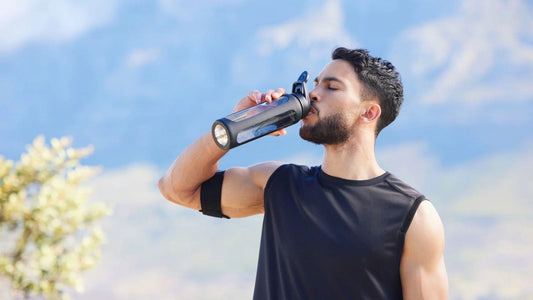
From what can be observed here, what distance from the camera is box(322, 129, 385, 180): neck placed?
2.41 m

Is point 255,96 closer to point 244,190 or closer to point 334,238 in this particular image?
point 244,190

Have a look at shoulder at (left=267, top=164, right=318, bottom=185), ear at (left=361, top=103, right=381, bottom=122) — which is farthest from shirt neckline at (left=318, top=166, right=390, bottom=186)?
ear at (left=361, top=103, right=381, bottom=122)

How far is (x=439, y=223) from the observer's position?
229cm

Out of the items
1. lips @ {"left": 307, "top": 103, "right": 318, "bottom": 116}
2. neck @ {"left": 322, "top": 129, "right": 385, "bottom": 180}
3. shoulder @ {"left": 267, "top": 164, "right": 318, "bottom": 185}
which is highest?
lips @ {"left": 307, "top": 103, "right": 318, "bottom": 116}

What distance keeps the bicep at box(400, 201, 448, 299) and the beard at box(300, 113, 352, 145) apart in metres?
0.43

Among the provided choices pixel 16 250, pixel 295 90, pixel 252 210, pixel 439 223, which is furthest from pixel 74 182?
pixel 439 223

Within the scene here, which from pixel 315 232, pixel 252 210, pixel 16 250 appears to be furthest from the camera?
pixel 16 250

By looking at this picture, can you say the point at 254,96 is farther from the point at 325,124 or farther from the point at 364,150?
the point at 364,150

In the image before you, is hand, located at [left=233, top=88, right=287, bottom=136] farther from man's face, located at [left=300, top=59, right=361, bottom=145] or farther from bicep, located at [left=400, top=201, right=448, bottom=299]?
bicep, located at [left=400, top=201, right=448, bottom=299]

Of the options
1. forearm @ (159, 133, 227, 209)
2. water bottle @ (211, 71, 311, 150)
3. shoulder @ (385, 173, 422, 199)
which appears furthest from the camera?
forearm @ (159, 133, 227, 209)

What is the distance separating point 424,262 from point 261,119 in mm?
811

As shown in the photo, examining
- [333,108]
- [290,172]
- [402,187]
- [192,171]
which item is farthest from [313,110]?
[192,171]

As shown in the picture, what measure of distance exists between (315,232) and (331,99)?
1.80 ft

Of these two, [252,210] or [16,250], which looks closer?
[252,210]
